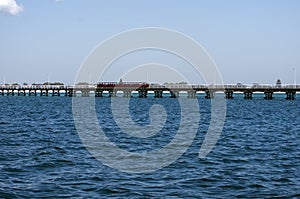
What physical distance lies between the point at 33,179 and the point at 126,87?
107m

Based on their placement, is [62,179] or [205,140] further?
[205,140]

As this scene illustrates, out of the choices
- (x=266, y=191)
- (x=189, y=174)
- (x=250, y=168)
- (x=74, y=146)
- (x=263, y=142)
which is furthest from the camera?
(x=263, y=142)

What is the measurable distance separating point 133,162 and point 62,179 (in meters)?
4.34

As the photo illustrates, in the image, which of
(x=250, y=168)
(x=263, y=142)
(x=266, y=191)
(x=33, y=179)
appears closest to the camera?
(x=266, y=191)

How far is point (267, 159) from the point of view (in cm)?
2083

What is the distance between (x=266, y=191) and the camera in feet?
48.6

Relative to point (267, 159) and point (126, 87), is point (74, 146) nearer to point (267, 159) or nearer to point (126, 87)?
point (267, 159)

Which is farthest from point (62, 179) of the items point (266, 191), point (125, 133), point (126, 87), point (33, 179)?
point (126, 87)

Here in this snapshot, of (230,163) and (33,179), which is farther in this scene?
(230,163)

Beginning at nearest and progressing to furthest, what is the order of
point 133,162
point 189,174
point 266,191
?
point 266,191 → point 189,174 → point 133,162

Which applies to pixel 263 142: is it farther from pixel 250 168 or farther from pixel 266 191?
pixel 266 191

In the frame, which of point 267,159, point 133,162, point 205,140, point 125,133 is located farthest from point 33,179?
point 125,133

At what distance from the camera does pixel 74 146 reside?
24578mm

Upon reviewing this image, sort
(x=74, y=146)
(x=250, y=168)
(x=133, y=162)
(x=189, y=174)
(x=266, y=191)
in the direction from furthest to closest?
(x=74, y=146)
(x=133, y=162)
(x=250, y=168)
(x=189, y=174)
(x=266, y=191)
